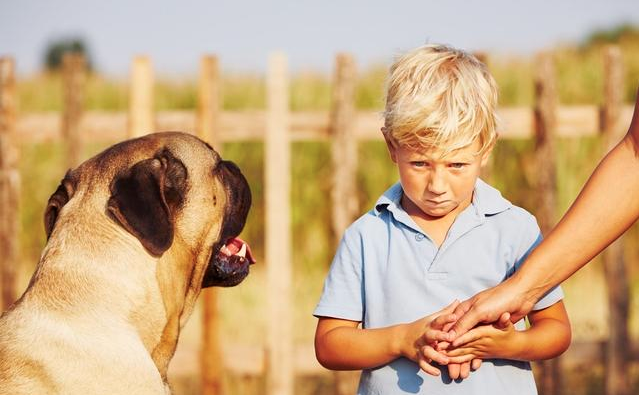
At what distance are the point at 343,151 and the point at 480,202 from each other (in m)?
3.83

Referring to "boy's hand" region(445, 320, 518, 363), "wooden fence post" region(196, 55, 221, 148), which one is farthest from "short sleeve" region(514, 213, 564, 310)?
"wooden fence post" region(196, 55, 221, 148)

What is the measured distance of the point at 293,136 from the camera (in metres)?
7.36

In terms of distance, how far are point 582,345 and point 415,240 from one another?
4.40 metres

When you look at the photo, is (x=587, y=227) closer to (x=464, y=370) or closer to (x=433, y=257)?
(x=433, y=257)

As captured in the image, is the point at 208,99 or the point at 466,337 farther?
the point at 208,99

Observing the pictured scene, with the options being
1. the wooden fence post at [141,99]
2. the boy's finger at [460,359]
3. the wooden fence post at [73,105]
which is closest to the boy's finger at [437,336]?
the boy's finger at [460,359]

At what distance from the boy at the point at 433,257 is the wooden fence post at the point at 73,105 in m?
4.67

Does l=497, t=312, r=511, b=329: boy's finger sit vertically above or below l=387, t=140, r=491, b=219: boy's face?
below

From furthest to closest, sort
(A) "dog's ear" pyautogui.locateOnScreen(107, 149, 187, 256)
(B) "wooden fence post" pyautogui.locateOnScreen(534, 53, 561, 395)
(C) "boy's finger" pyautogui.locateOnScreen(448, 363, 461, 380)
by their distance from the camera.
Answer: (B) "wooden fence post" pyautogui.locateOnScreen(534, 53, 561, 395)
(A) "dog's ear" pyautogui.locateOnScreen(107, 149, 187, 256)
(C) "boy's finger" pyautogui.locateOnScreen(448, 363, 461, 380)

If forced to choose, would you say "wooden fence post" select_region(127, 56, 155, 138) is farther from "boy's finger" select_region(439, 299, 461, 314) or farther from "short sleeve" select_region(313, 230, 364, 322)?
"boy's finger" select_region(439, 299, 461, 314)

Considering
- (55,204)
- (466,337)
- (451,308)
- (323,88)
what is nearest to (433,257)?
(451,308)

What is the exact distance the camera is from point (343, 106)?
23.4ft

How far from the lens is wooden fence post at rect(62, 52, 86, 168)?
296 inches

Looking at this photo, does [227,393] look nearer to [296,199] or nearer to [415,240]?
[296,199]
